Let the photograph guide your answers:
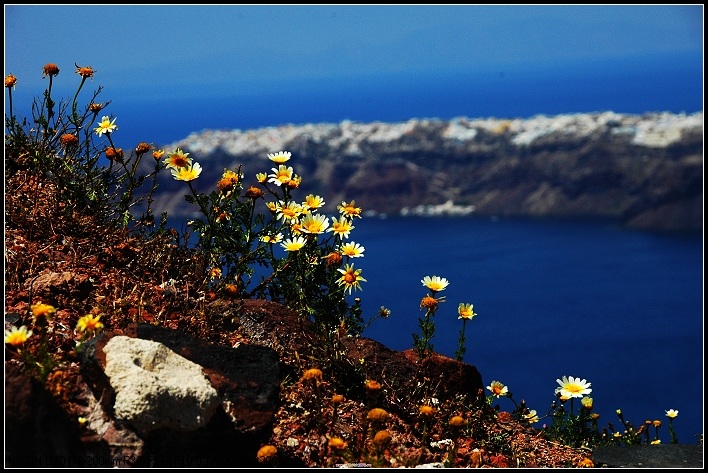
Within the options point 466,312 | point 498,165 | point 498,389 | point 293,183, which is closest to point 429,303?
point 466,312

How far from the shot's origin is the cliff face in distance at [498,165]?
12500 cm

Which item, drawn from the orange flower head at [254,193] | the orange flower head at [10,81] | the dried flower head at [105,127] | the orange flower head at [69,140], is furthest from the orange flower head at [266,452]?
the orange flower head at [10,81]

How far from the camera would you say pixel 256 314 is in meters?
4.48

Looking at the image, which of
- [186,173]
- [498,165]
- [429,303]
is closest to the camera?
[429,303]

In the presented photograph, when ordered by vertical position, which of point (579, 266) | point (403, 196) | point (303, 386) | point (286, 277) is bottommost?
point (303, 386)

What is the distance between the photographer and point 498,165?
142000mm

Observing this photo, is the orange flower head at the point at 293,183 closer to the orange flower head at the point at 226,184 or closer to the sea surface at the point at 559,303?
the orange flower head at the point at 226,184

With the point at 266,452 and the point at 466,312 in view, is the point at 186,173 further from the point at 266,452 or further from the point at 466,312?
the point at 266,452

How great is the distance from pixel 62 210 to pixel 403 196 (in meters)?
133

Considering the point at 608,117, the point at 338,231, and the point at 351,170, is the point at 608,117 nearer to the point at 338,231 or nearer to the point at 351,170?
the point at 351,170

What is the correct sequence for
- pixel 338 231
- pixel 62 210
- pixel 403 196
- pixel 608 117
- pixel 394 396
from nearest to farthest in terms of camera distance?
pixel 394 396
pixel 338 231
pixel 62 210
pixel 403 196
pixel 608 117

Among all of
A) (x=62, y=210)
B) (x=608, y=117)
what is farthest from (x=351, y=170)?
(x=62, y=210)

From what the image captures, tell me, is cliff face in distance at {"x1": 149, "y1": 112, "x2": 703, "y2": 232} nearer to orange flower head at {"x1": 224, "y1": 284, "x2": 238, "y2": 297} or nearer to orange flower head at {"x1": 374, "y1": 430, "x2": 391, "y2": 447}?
orange flower head at {"x1": 224, "y1": 284, "x2": 238, "y2": 297}

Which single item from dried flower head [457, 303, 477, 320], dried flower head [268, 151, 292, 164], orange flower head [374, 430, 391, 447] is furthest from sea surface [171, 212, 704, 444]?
orange flower head [374, 430, 391, 447]
